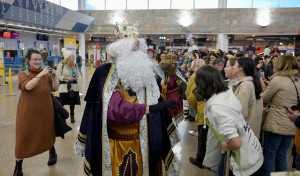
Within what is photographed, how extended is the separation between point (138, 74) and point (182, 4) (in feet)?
60.8

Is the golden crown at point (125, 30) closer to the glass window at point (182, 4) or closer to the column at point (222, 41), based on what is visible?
the column at point (222, 41)

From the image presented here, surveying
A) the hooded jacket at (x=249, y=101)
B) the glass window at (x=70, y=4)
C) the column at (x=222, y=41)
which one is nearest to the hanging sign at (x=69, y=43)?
the hooded jacket at (x=249, y=101)

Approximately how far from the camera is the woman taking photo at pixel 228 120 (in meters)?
1.61

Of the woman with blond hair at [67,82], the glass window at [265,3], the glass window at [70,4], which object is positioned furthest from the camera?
the glass window at [70,4]

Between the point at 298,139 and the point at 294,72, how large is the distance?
894mm

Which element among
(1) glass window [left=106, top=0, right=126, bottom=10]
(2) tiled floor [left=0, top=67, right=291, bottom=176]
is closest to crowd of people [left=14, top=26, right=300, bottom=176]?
(2) tiled floor [left=0, top=67, right=291, bottom=176]

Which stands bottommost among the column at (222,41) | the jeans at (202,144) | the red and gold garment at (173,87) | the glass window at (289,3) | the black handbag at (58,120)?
the jeans at (202,144)

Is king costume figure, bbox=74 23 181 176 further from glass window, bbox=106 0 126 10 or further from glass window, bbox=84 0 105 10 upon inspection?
glass window, bbox=84 0 105 10

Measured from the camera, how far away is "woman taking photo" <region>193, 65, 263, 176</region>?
1.61 meters

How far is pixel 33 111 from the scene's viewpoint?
2.67 meters

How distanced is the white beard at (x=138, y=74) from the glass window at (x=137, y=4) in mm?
18617

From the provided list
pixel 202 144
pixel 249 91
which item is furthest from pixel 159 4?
pixel 249 91

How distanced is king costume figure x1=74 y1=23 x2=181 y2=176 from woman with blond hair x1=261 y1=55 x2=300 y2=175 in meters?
1.29

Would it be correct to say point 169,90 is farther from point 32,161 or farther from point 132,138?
point 32,161
